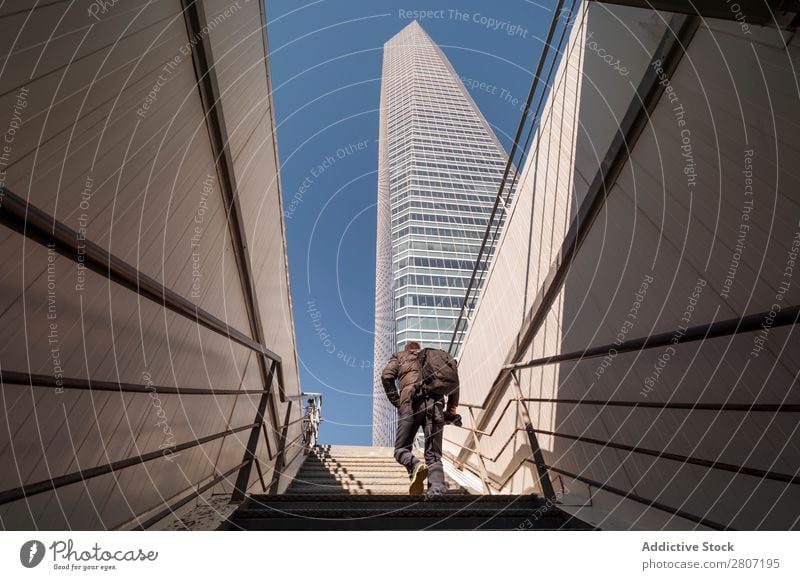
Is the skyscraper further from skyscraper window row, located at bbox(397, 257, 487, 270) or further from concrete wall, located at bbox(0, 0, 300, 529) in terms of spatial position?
concrete wall, located at bbox(0, 0, 300, 529)

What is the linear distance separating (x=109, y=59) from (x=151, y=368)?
1.42m

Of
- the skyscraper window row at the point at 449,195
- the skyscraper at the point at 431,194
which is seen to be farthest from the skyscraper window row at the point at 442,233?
the skyscraper window row at the point at 449,195

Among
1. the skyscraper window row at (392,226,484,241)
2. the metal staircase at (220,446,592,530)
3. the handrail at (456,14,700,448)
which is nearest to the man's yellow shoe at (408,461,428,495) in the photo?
the metal staircase at (220,446,592,530)

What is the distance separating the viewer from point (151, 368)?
1.71m

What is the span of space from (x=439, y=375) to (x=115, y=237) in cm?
216

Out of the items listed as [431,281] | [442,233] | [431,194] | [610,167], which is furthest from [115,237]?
[431,194]

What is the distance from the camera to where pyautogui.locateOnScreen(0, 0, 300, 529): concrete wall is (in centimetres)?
A: 103

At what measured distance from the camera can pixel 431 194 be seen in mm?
39594

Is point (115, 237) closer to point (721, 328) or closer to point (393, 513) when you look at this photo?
point (393, 513)

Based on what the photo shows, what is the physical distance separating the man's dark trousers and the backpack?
0.11 meters

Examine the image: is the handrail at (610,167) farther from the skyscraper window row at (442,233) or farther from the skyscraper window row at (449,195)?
the skyscraper window row at (449,195)

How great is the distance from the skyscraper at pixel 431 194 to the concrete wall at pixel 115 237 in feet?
90.9
